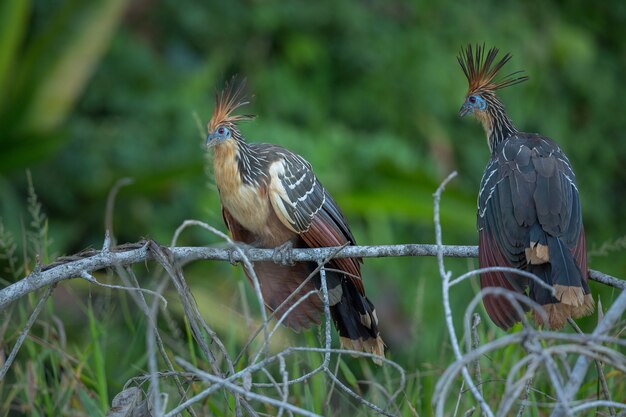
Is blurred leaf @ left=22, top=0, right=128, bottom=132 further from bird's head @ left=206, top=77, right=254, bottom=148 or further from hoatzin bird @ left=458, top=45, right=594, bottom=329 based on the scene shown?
hoatzin bird @ left=458, top=45, right=594, bottom=329

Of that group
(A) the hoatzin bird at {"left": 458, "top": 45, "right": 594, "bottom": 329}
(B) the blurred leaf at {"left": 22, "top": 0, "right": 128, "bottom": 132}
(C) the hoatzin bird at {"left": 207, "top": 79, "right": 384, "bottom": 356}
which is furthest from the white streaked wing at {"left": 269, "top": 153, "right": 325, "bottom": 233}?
(B) the blurred leaf at {"left": 22, "top": 0, "right": 128, "bottom": 132}

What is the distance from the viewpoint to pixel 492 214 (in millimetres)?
2982

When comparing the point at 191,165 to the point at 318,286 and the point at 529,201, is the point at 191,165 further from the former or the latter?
the point at 529,201

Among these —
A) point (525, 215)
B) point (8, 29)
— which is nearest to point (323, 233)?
point (525, 215)

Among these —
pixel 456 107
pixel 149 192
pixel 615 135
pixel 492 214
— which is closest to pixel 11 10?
pixel 149 192

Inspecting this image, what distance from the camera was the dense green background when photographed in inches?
225

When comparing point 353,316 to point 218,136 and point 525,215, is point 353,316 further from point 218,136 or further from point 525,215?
point 218,136

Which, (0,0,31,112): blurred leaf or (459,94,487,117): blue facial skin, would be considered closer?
(459,94,487,117): blue facial skin

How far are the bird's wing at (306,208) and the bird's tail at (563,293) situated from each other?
670 millimetres

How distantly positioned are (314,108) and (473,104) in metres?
3.37

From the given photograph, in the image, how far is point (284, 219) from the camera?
10.6 ft

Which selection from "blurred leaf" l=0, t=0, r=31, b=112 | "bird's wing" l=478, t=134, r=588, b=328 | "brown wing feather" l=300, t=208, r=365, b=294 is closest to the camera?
"bird's wing" l=478, t=134, r=588, b=328

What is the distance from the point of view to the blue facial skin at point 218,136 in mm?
3295

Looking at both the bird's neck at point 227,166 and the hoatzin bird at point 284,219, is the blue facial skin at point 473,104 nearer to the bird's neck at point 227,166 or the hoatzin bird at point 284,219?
the hoatzin bird at point 284,219
